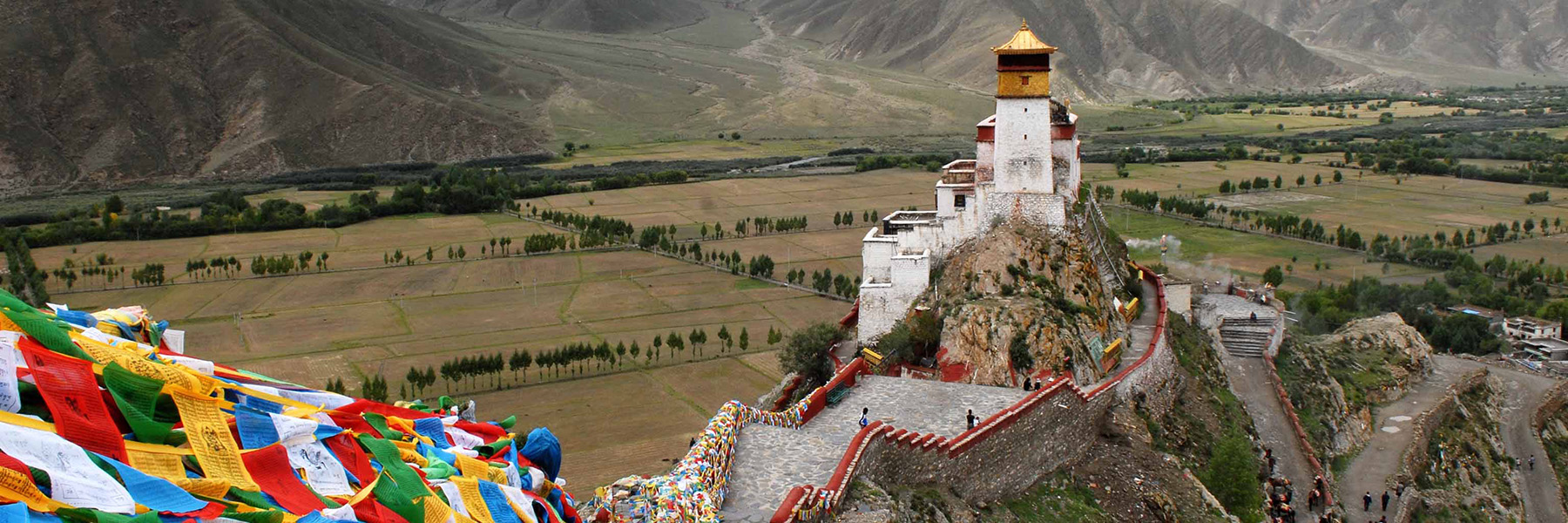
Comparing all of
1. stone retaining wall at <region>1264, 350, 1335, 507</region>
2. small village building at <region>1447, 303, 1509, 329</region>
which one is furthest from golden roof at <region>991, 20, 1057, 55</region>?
small village building at <region>1447, 303, 1509, 329</region>

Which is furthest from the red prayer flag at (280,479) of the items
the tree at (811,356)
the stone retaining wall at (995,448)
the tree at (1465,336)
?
the tree at (1465,336)

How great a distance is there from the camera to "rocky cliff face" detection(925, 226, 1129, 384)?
83.1 feet

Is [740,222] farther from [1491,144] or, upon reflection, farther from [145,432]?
[1491,144]

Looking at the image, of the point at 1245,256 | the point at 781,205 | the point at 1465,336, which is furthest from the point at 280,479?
the point at 781,205

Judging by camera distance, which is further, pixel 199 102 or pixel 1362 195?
pixel 199 102

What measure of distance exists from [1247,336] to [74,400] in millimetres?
31307

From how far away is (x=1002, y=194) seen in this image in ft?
96.8

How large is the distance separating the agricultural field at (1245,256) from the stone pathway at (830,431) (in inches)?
1280

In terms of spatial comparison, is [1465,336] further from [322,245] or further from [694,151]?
[694,151]

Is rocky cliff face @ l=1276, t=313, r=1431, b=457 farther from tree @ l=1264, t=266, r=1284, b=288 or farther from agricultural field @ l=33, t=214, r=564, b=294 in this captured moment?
agricultural field @ l=33, t=214, r=564, b=294

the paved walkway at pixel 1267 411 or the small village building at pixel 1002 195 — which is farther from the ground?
the small village building at pixel 1002 195

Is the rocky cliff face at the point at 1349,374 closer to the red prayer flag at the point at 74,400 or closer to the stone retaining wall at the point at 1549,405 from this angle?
the stone retaining wall at the point at 1549,405

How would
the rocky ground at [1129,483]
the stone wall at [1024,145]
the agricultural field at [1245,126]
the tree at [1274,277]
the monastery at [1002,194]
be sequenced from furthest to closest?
the agricultural field at [1245,126] < the tree at [1274,277] < the stone wall at [1024,145] < the monastery at [1002,194] < the rocky ground at [1129,483]

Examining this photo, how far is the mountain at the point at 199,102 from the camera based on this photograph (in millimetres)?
100375
